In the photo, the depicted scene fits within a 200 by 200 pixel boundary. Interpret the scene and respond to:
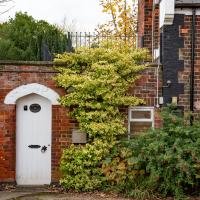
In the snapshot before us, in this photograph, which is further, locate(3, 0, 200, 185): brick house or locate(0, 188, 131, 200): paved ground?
locate(3, 0, 200, 185): brick house

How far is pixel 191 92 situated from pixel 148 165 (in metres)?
2.55

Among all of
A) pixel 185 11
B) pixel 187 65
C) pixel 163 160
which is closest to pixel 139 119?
pixel 187 65

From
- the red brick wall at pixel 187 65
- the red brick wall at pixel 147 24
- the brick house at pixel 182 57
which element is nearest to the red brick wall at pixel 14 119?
the brick house at pixel 182 57

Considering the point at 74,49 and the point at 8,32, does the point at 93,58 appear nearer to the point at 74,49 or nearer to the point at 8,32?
the point at 74,49

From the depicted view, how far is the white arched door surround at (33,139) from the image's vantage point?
39.7 feet

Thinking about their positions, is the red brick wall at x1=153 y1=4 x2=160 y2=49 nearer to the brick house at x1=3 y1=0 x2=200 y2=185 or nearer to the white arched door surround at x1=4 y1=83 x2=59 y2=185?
the brick house at x1=3 y1=0 x2=200 y2=185

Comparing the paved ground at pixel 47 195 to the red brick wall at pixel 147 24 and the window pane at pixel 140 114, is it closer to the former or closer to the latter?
the window pane at pixel 140 114

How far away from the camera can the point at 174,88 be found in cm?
1170

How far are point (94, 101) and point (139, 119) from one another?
1.35 m

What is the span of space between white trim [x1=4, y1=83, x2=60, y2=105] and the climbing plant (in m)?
0.31

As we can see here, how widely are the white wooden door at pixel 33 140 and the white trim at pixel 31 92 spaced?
0.26 meters

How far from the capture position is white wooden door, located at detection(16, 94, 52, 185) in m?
12.1

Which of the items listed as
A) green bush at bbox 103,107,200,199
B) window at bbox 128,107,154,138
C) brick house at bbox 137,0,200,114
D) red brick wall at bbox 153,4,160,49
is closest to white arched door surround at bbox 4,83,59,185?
green bush at bbox 103,107,200,199

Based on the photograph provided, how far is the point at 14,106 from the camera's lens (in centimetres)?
1190
